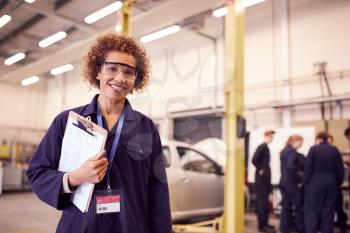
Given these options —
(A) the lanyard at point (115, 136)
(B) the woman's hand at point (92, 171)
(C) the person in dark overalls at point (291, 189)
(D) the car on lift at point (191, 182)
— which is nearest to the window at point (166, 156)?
(D) the car on lift at point (191, 182)

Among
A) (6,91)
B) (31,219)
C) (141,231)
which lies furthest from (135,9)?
(141,231)

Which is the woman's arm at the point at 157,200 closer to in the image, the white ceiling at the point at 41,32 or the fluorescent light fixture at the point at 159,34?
the white ceiling at the point at 41,32

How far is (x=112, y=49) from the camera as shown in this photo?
1241 mm

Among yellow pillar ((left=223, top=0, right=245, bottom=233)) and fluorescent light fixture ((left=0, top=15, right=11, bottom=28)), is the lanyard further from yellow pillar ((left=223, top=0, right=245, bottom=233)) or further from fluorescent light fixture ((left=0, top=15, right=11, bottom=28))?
yellow pillar ((left=223, top=0, right=245, bottom=233))

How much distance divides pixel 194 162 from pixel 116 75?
341cm

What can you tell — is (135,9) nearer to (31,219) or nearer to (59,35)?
(59,35)

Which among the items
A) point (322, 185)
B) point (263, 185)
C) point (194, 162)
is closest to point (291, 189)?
point (263, 185)

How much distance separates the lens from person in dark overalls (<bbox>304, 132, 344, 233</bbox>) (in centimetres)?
396

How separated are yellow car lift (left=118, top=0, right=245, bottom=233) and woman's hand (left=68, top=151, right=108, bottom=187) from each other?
260cm

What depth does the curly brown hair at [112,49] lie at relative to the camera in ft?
4.11

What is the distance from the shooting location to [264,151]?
481cm

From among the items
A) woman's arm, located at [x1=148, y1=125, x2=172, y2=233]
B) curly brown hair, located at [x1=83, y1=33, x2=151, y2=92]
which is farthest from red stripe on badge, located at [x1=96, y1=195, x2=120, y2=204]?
curly brown hair, located at [x1=83, y1=33, x2=151, y2=92]

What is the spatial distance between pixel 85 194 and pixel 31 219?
0.88 meters

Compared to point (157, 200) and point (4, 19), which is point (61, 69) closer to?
point (4, 19)
